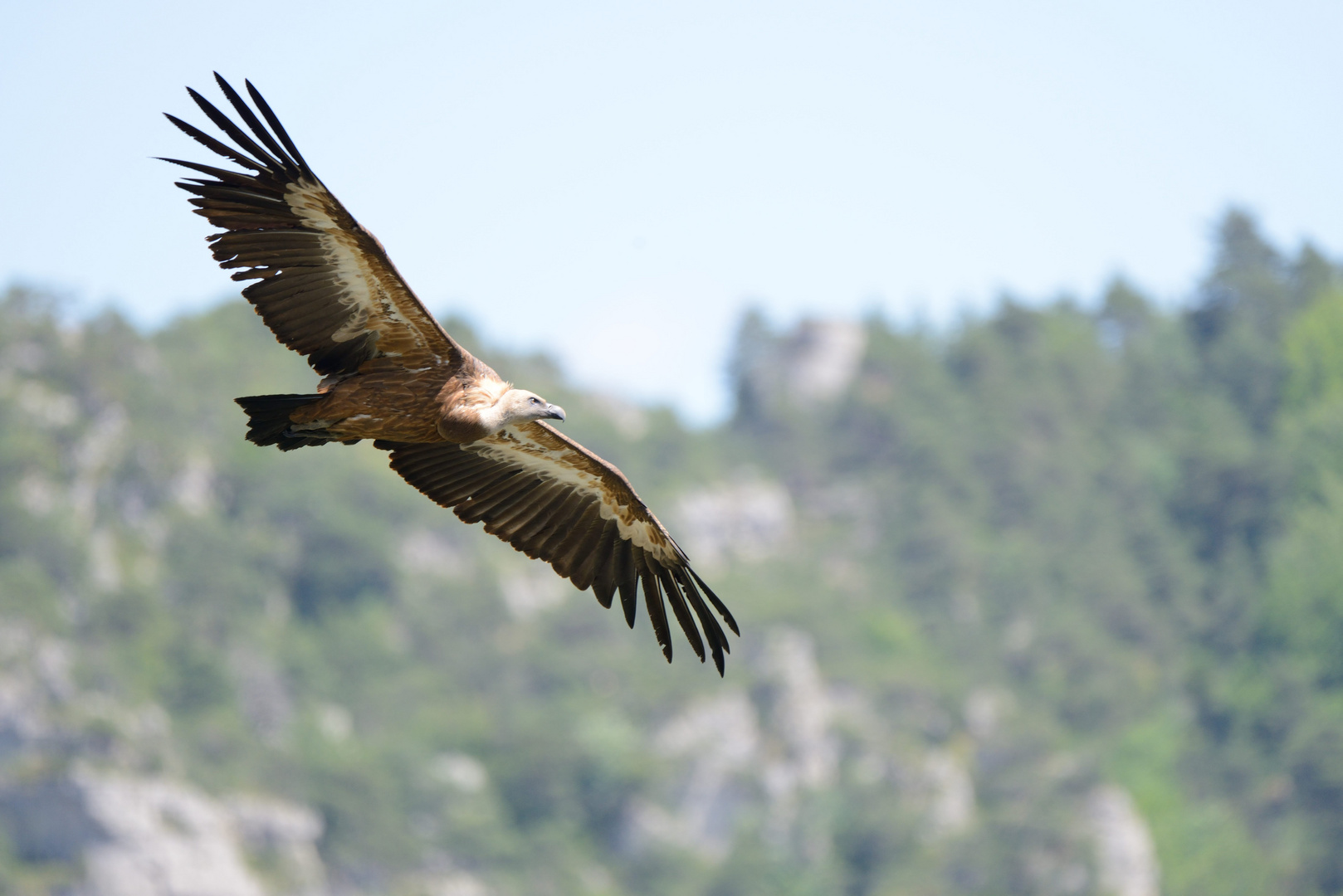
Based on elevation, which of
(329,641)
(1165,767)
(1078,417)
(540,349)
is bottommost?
(329,641)

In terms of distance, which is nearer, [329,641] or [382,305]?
[382,305]

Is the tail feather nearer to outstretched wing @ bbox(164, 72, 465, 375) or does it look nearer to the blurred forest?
outstretched wing @ bbox(164, 72, 465, 375)

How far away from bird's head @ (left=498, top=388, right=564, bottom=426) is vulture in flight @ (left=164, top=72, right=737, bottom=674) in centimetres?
1

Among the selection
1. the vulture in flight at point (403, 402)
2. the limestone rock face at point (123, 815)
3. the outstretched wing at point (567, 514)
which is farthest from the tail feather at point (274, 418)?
the limestone rock face at point (123, 815)

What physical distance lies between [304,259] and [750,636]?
299 feet

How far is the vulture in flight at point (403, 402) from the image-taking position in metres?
12.0

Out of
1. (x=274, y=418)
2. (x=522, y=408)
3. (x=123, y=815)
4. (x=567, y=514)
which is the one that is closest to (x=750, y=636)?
(x=123, y=815)

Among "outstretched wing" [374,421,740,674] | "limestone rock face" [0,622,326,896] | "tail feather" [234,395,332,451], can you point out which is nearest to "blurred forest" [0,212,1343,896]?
"limestone rock face" [0,622,326,896]

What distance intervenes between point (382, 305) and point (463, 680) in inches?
3626

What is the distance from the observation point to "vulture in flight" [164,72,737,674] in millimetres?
11992

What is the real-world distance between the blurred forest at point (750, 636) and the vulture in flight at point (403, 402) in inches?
2404

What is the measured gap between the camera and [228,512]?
343 ft

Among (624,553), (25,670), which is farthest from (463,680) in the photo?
(624,553)

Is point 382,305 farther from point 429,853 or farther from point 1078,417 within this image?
point 1078,417
